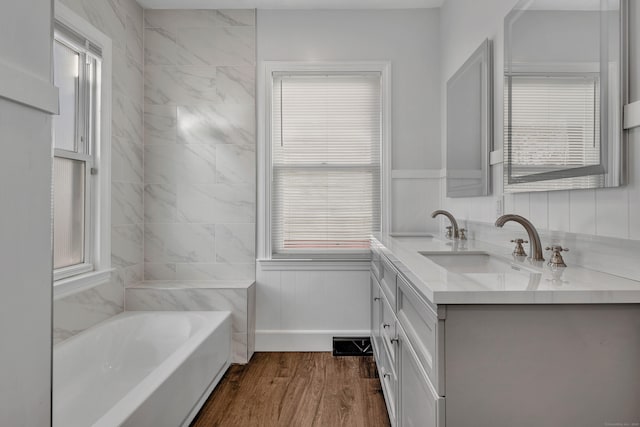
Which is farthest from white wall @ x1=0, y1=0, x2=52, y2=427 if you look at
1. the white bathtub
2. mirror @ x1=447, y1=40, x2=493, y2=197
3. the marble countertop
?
mirror @ x1=447, y1=40, x2=493, y2=197

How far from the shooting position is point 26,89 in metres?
0.56

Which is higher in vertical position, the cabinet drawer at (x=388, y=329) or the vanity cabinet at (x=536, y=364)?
the vanity cabinet at (x=536, y=364)

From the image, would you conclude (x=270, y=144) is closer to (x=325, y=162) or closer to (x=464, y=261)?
(x=325, y=162)

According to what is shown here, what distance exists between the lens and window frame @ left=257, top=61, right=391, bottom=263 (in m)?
2.96

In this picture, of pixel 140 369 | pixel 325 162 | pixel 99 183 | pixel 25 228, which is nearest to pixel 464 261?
Answer: pixel 325 162

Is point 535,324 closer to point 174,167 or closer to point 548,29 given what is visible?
point 548,29

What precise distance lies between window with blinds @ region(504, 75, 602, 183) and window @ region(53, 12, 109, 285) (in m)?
2.36

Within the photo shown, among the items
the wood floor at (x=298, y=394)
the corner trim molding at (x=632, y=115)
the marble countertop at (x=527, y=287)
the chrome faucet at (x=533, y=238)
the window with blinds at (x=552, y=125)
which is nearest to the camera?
the marble countertop at (x=527, y=287)

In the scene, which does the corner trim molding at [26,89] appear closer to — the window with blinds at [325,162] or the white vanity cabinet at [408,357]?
the white vanity cabinet at [408,357]

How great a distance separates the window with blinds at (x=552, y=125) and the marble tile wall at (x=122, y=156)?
94.6 inches

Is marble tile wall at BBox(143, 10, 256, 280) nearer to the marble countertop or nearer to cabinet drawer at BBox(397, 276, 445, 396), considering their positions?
cabinet drawer at BBox(397, 276, 445, 396)

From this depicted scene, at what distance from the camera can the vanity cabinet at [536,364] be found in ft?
3.13

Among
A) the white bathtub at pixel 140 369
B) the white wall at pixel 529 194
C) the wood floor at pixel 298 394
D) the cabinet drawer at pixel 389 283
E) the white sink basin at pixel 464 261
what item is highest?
the white wall at pixel 529 194

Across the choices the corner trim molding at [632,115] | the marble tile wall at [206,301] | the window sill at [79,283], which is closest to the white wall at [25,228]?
the corner trim molding at [632,115]
